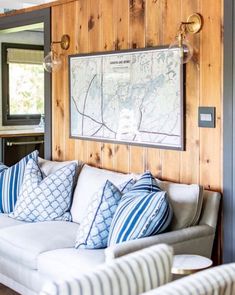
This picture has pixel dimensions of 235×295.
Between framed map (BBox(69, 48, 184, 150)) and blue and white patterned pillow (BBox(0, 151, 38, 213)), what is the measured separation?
570mm

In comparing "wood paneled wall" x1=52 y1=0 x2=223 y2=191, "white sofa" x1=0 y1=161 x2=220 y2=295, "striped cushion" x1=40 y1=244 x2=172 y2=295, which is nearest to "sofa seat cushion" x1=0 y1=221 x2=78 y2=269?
"white sofa" x1=0 y1=161 x2=220 y2=295

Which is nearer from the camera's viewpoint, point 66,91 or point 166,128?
point 166,128

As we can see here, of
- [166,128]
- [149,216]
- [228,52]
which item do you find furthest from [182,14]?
[149,216]

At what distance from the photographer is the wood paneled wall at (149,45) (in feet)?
11.0

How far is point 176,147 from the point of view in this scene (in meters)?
3.62

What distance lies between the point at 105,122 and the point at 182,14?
111 centimetres

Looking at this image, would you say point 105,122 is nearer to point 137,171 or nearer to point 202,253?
point 137,171

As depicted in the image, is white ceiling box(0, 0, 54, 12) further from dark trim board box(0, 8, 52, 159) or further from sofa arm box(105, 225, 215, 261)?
sofa arm box(105, 225, 215, 261)

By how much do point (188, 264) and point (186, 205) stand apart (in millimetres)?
546

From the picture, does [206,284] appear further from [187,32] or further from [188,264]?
[187,32]

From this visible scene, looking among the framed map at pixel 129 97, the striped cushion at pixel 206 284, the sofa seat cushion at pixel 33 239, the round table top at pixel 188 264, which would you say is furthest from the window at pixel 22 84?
the striped cushion at pixel 206 284

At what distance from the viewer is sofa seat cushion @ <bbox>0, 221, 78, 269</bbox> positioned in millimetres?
3336

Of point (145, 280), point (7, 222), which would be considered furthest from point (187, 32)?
point (145, 280)

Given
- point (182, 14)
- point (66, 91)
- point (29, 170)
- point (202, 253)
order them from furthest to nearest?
1. point (66, 91)
2. point (29, 170)
3. point (182, 14)
4. point (202, 253)
